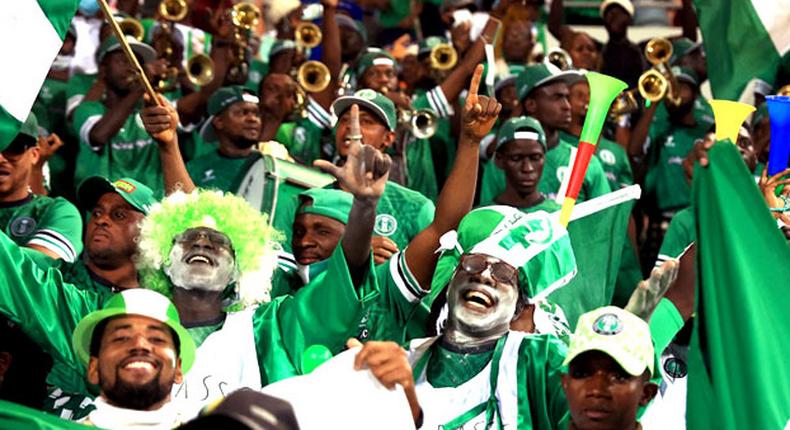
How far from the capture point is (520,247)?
761 centimetres

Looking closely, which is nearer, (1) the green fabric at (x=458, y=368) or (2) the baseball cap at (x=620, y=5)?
(1) the green fabric at (x=458, y=368)

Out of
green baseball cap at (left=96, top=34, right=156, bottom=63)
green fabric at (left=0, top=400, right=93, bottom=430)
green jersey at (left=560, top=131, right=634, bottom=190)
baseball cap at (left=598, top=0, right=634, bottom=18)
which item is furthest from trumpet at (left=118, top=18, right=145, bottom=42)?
green fabric at (left=0, top=400, right=93, bottom=430)

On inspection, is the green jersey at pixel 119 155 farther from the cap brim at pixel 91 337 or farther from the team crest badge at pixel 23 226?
the cap brim at pixel 91 337

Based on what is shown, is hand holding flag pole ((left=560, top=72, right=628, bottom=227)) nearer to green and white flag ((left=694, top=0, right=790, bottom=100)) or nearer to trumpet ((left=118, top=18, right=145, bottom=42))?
green and white flag ((left=694, top=0, right=790, bottom=100))

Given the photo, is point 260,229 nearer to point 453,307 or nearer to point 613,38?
point 453,307

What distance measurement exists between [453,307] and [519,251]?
378 mm

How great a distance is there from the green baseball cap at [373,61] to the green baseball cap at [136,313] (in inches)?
196

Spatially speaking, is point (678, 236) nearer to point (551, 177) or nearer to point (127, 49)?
point (551, 177)

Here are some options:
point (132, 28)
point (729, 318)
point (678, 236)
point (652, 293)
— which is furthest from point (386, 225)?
point (132, 28)

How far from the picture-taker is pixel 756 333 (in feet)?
20.9

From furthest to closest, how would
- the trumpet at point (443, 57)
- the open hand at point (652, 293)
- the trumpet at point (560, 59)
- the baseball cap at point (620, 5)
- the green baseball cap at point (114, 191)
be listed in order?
the baseball cap at point (620, 5) < the trumpet at point (443, 57) < the trumpet at point (560, 59) < the green baseball cap at point (114, 191) < the open hand at point (652, 293)

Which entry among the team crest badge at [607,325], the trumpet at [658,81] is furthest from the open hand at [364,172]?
the trumpet at [658,81]

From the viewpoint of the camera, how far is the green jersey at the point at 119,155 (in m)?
11.1

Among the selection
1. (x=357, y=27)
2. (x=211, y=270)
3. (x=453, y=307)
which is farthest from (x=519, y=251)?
(x=357, y=27)
